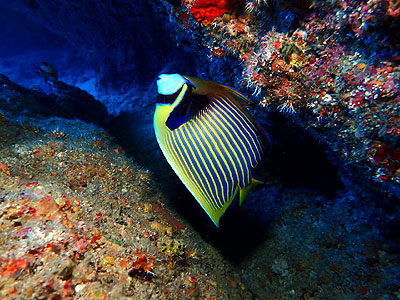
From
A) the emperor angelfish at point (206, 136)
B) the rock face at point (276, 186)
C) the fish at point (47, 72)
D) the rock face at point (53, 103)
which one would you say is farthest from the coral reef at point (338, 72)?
the fish at point (47, 72)

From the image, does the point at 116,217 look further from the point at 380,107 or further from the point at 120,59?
the point at 120,59

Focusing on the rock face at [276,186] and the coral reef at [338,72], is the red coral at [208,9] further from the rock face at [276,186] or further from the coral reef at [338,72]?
the coral reef at [338,72]

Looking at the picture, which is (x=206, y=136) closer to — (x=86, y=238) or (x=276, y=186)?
(x=86, y=238)

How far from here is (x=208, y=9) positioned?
2283mm

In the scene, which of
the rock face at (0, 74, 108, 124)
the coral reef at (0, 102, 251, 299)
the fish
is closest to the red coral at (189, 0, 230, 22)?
the coral reef at (0, 102, 251, 299)

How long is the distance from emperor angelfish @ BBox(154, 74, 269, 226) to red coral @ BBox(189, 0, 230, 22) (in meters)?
1.33

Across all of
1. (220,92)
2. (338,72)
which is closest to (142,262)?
(220,92)

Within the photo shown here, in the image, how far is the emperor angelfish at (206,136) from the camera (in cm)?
136

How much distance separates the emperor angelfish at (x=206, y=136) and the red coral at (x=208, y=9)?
133 cm

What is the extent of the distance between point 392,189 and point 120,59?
807cm

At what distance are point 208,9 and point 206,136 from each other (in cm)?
178

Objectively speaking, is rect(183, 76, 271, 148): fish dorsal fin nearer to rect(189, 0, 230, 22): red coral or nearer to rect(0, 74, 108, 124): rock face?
rect(189, 0, 230, 22): red coral

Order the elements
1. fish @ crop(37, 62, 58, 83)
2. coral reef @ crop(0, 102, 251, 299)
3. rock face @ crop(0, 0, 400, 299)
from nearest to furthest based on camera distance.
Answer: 1. coral reef @ crop(0, 102, 251, 299)
2. rock face @ crop(0, 0, 400, 299)
3. fish @ crop(37, 62, 58, 83)

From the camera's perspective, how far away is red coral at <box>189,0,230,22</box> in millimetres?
2197
